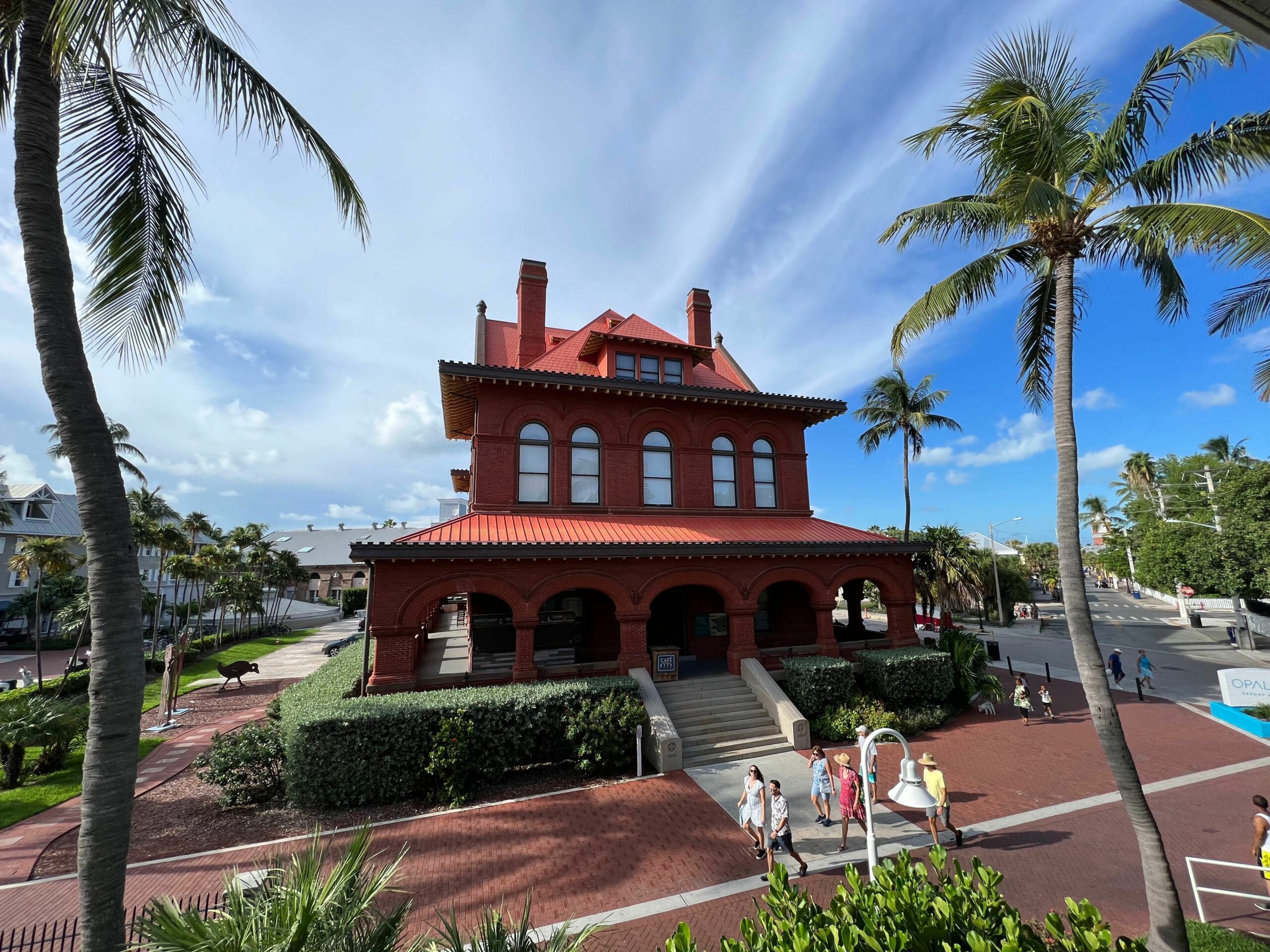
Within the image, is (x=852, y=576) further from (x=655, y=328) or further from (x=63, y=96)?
(x=63, y=96)

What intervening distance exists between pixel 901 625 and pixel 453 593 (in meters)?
14.9

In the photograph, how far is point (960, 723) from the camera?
16625 millimetres

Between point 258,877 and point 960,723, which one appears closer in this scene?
point 258,877

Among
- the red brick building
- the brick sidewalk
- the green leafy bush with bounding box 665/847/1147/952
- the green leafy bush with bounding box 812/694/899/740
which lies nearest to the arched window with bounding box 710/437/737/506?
the red brick building

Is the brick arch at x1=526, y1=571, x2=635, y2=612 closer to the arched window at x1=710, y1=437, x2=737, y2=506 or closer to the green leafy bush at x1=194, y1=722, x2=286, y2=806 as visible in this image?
the arched window at x1=710, y1=437, x2=737, y2=506

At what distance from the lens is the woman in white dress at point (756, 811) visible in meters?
9.06

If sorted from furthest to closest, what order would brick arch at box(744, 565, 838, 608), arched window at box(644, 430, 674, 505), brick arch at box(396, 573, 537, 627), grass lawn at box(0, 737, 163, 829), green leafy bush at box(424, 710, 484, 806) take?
arched window at box(644, 430, 674, 505)
brick arch at box(744, 565, 838, 608)
brick arch at box(396, 573, 537, 627)
grass lawn at box(0, 737, 163, 829)
green leafy bush at box(424, 710, 484, 806)

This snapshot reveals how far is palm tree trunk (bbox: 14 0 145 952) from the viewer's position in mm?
4445

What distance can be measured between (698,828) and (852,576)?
10.8 metres

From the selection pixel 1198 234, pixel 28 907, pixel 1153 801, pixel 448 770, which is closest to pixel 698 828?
pixel 448 770

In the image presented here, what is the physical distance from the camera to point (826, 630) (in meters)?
17.7

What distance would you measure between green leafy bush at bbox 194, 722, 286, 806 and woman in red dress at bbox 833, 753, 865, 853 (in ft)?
37.4

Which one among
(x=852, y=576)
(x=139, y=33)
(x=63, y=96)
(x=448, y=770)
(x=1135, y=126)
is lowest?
(x=448, y=770)

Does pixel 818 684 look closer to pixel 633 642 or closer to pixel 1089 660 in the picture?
pixel 633 642
